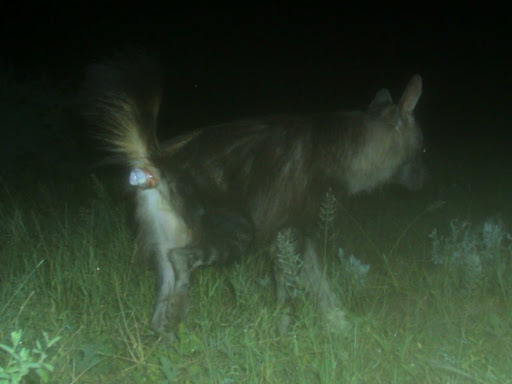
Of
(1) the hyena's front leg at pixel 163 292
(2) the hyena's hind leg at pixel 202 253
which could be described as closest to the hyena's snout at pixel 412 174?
(2) the hyena's hind leg at pixel 202 253

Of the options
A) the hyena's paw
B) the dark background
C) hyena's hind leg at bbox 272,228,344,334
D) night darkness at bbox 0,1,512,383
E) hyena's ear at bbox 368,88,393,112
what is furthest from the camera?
the dark background

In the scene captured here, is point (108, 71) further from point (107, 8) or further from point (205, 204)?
point (107, 8)

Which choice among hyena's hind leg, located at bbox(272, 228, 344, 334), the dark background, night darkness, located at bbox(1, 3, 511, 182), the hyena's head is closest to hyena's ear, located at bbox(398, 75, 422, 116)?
the hyena's head

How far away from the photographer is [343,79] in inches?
532

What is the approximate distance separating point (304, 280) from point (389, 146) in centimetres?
A: 115

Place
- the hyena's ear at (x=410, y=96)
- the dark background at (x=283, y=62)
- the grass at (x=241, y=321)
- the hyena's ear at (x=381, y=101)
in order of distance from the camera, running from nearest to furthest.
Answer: the grass at (x=241, y=321), the hyena's ear at (x=410, y=96), the hyena's ear at (x=381, y=101), the dark background at (x=283, y=62)

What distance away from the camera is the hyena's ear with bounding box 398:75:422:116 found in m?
4.69

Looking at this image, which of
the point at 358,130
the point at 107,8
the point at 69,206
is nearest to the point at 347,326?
the point at 358,130

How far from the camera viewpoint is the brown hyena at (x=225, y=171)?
3.93 m

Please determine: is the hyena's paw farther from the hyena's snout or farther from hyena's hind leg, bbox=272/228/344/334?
the hyena's snout

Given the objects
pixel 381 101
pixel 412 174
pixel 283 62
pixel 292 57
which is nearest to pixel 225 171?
pixel 381 101

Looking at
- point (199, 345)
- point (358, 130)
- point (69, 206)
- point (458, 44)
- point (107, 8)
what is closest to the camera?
point (199, 345)

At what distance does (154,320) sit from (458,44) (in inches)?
510

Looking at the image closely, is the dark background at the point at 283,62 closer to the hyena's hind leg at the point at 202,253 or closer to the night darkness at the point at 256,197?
the night darkness at the point at 256,197
